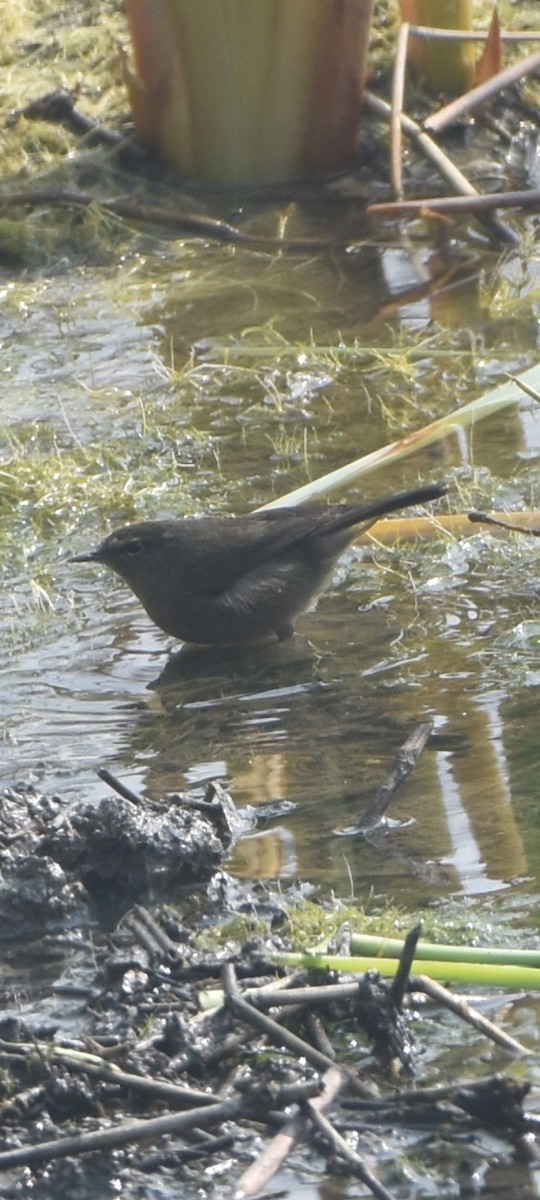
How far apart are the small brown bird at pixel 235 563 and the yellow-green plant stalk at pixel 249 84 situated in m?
3.99

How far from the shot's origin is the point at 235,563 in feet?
22.6

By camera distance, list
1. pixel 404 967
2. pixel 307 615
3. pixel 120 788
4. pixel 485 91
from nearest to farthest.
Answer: pixel 404 967, pixel 120 788, pixel 307 615, pixel 485 91

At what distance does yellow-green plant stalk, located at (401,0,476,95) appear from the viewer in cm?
1016

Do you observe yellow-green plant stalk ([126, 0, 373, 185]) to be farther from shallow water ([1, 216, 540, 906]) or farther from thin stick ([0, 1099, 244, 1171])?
thin stick ([0, 1099, 244, 1171])

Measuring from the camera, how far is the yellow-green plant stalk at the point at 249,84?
988 centimetres

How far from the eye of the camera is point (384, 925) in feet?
13.6

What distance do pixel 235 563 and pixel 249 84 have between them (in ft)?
13.6

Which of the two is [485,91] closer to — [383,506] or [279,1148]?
[383,506]

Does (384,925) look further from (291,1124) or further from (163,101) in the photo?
(163,101)

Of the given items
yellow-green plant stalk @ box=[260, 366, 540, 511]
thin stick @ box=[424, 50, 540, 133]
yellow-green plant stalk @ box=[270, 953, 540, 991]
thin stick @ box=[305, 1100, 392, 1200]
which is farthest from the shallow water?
thin stick @ box=[305, 1100, 392, 1200]

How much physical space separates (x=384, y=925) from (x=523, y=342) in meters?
5.18

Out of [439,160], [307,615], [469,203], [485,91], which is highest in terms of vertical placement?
[485,91]

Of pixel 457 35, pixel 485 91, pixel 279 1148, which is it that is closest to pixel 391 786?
pixel 279 1148

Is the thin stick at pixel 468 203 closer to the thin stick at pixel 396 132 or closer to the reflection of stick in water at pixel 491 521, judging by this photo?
the thin stick at pixel 396 132
